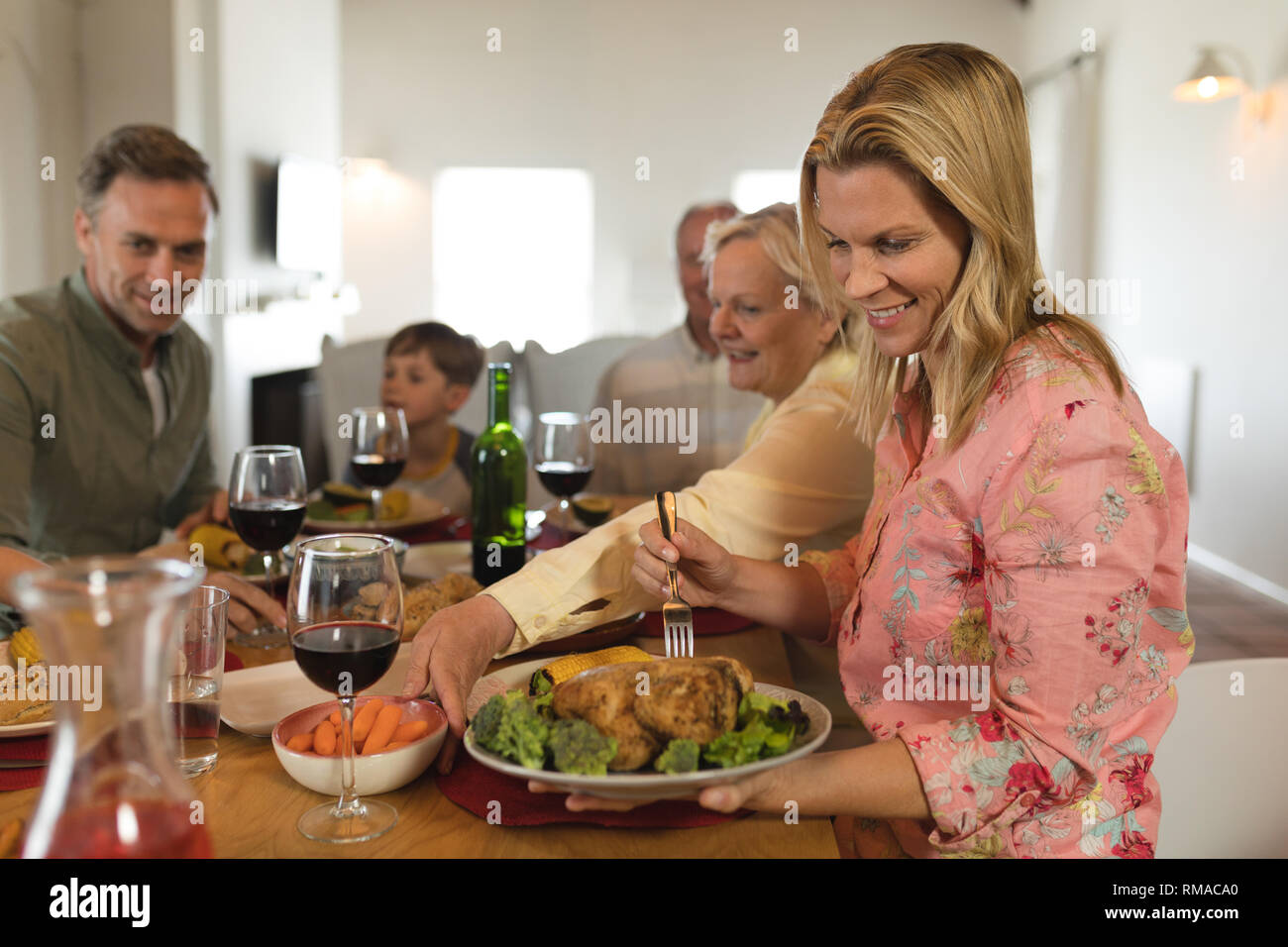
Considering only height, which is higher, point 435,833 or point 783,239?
point 783,239

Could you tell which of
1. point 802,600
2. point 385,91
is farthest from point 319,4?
point 802,600

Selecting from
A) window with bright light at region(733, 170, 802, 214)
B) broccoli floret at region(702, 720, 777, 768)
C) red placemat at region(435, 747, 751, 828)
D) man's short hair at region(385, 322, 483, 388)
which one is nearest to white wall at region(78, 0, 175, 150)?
man's short hair at region(385, 322, 483, 388)

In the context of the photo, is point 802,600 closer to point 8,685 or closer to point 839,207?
point 839,207

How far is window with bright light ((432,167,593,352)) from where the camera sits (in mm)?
8469

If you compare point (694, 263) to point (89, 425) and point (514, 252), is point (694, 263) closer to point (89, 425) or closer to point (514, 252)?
point (89, 425)

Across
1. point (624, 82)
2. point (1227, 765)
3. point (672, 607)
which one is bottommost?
point (1227, 765)

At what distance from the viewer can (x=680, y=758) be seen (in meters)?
0.79

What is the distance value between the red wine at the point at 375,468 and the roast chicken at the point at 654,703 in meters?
1.18

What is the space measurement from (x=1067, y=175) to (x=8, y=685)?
7665 millimetres

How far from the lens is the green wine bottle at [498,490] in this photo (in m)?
1.62

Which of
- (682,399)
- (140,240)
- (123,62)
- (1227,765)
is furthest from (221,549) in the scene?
(123,62)

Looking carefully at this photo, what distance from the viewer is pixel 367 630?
83cm

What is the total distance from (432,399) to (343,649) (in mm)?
2274
